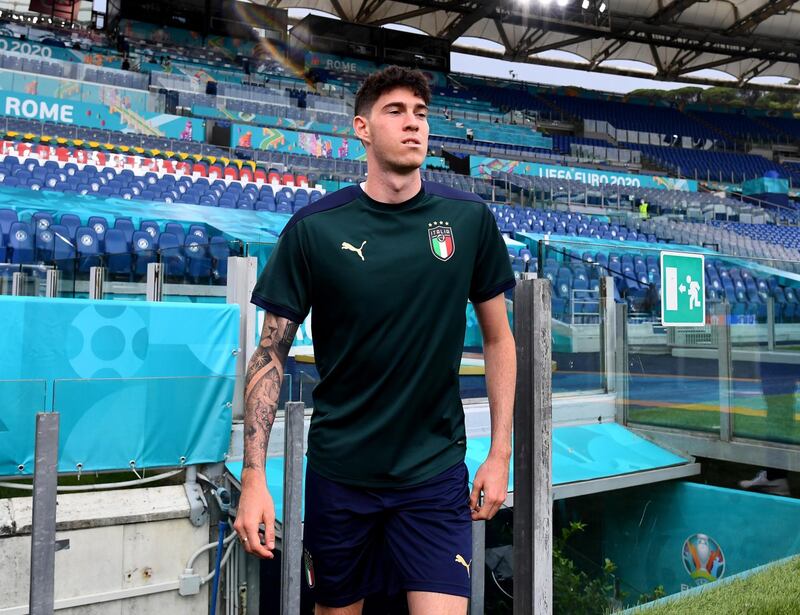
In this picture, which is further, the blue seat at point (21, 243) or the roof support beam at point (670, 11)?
the roof support beam at point (670, 11)

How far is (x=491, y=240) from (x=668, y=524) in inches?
166

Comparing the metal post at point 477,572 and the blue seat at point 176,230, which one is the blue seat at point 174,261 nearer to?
the metal post at point 477,572

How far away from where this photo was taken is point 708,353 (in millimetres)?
5352

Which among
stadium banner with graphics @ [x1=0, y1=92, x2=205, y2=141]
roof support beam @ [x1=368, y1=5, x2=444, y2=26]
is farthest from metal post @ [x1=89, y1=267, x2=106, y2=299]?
roof support beam @ [x1=368, y1=5, x2=444, y2=26]

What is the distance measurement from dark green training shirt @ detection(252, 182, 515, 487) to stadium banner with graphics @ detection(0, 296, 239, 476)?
2.39 m

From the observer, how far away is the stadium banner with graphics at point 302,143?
803 inches

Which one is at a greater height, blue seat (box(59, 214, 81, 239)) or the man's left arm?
blue seat (box(59, 214, 81, 239))

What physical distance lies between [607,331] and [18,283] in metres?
5.43

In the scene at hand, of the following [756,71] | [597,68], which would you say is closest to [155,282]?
[597,68]

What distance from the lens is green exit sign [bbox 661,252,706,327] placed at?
5051 mm

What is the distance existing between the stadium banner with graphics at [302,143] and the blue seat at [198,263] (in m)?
15.5

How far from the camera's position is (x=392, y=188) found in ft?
5.54

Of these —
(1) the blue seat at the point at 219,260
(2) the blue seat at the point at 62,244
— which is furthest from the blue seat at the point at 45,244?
(1) the blue seat at the point at 219,260

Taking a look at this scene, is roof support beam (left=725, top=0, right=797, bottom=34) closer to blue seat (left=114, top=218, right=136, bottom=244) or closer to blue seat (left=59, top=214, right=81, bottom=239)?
blue seat (left=114, top=218, right=136, bottom=244)
